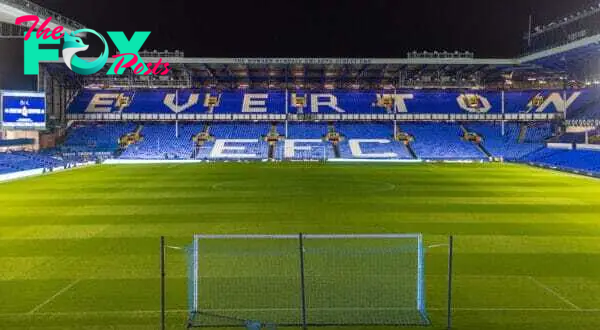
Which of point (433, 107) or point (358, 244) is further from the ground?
point (433, 107)

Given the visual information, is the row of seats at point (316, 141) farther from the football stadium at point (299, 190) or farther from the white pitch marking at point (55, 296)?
the white pitch marking at point (55, 296)

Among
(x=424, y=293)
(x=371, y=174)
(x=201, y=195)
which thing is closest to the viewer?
(x=424, y=293)

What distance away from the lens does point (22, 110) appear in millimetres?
47000

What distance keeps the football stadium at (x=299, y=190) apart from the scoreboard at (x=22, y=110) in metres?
0.16

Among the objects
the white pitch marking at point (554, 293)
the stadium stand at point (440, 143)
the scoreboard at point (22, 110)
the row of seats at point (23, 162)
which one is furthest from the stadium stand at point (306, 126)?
the white pitch marking at point (554, 293)

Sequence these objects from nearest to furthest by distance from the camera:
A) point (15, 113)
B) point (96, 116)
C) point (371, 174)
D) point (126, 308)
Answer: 1. point (126, 308)
2. point (371, 174)
3. point (15, 113)
4. point (96, 116)

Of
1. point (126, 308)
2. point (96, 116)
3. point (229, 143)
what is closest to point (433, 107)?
point (229, 143)

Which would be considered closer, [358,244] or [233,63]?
[358,244]

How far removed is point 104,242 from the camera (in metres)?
17.7

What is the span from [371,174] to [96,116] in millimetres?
41694

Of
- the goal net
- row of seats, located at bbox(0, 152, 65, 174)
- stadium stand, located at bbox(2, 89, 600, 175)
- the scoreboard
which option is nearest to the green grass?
the goal net

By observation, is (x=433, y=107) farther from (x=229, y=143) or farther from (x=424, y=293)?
(x=424, y=293)

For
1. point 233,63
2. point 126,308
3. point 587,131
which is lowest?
point 126,308

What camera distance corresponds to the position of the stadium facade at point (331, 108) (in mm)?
63688
